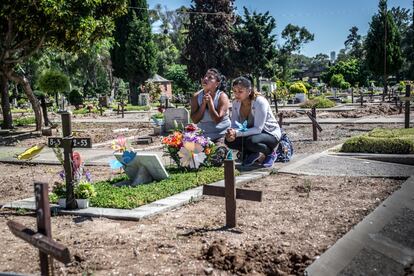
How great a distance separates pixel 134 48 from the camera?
46.5 meters

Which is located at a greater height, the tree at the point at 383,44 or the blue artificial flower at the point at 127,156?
the tree at the point at 383,44

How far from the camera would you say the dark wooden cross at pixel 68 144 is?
5.09 m

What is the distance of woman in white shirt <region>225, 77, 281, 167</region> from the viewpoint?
24.4 feet

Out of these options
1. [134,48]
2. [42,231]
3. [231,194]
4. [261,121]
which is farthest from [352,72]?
[42,231]

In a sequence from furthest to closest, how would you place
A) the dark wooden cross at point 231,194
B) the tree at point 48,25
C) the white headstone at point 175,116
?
the white headstone at point 175,116 → the tree at point 48,25 → the dark wooden cross at point 231,194

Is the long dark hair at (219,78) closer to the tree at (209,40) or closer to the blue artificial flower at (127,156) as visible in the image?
the blue artificial flower at (127,156)

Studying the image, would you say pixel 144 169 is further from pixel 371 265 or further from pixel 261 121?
pixel 371 265

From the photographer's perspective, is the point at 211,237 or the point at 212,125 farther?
the point at 212,125

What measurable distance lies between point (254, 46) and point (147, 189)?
45012 millimetres

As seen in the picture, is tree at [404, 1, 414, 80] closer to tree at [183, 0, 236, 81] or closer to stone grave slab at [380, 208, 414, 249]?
tree at [183, 0, 236, 81]

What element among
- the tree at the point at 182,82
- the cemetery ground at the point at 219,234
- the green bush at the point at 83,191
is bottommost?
the cemetery ground at the point at 219,234

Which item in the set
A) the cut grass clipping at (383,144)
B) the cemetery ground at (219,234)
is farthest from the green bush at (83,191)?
the cut grass clipping at (383,144)

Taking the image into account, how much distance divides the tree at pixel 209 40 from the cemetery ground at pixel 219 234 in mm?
42716

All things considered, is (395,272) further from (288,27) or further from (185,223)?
(288,27)
